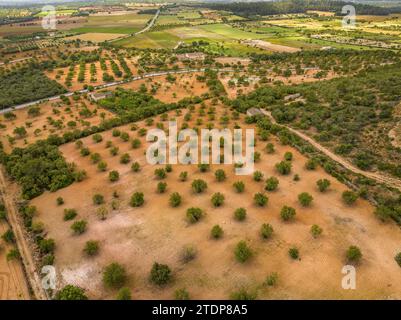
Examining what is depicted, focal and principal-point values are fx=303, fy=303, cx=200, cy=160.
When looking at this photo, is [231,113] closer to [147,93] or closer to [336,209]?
[147,93]

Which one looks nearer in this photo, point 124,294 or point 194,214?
point 124,294

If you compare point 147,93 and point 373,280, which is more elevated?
point 147,93

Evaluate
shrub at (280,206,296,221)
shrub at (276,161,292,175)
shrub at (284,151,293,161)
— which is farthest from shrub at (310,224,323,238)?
shrub at (284,151,293,161)

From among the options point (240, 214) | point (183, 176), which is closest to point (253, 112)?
point (183, 176)

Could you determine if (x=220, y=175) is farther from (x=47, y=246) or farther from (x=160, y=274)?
(x=47, y=246)

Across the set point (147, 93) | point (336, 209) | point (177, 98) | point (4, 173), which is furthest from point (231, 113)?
point (4, 173)
